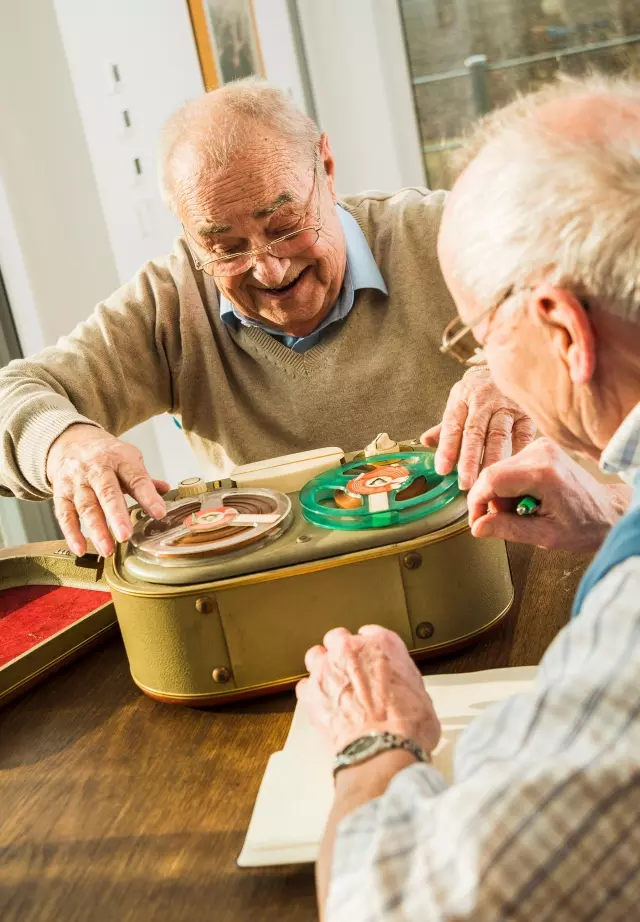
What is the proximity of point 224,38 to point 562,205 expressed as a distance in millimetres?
3018

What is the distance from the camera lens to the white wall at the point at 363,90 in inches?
147

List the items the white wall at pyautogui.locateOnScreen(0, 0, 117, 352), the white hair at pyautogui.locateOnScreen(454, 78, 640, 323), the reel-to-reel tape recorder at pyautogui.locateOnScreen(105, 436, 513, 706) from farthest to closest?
the white wall at pyautogui.locateOnScreen(0, 0, 117, 352) < the reel-to-reel tape recorder at pyautogui.locateOnScreen(105, 436, 513, 706) < the white hair at pyautogui.locateOnScreen(454, 78, 640, 323)

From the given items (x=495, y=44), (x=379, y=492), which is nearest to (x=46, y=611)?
(x=379, y=492)

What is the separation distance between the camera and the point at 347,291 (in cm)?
210

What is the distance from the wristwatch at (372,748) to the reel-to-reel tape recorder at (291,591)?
283 mm

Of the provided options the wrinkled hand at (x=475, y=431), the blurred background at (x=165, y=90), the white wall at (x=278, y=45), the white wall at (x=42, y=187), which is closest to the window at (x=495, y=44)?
the blurred background at (x=165, y=90)

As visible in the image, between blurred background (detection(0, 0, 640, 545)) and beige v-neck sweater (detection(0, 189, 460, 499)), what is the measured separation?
108cm

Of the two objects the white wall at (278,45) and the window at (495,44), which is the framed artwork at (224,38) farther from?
the window at (495,44)

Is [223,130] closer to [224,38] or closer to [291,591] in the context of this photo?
[291,591]

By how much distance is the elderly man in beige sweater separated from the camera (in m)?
1.83

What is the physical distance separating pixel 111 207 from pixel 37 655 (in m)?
2.54

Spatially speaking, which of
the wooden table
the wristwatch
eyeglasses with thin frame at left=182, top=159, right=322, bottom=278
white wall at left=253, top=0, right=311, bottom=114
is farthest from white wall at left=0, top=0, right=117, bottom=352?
the wristwatch

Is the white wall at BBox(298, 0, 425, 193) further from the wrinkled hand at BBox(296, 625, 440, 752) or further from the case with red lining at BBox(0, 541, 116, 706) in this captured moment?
the wrinkled hand at BBox(296, 625, 440, 752)

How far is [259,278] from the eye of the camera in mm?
1901
